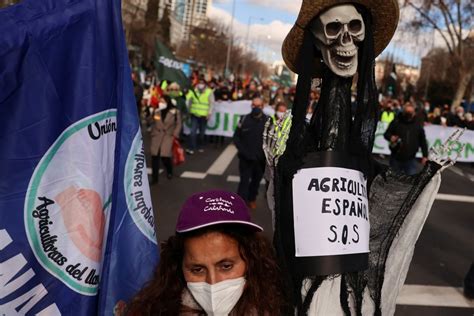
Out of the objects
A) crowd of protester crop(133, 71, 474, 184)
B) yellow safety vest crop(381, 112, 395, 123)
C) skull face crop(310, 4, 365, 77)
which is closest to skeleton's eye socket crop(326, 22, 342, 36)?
skull face crop(310, 4, 365, 77)

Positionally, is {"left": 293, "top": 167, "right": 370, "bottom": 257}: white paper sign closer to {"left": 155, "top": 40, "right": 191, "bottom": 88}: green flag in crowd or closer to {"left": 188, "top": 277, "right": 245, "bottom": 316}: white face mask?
{"left": 188, "top": 277, "right": 245, "bottom": 316}: white face mask

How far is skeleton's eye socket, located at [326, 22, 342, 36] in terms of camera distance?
1.73 metres

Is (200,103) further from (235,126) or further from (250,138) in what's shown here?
(250,138)

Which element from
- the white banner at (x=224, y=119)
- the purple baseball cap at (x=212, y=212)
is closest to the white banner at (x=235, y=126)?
the white banner at (x=224, y=119)

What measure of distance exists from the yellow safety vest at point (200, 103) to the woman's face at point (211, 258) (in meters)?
10.2

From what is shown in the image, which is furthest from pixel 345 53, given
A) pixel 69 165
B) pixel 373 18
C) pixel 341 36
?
pixel 69 165

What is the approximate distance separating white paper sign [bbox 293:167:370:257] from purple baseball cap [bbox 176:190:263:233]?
0.22 meters

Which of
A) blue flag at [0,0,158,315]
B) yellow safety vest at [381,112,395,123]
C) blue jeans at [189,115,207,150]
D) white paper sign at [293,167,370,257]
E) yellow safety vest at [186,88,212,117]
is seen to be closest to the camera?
blue flag at [0,0,158,315]

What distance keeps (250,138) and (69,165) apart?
5.47m

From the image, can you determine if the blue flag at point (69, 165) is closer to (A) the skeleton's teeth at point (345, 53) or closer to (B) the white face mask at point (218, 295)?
(B) the white face mask at point (218, 295)

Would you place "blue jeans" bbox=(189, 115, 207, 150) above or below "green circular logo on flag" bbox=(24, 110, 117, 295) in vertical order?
below

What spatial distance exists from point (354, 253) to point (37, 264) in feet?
3.49

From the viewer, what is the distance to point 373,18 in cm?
181

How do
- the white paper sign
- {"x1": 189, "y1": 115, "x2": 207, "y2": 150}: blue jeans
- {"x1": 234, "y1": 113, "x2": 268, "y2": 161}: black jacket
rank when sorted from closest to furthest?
the white paper sign, {"x1": 234, "y1": 113, "x2": 268, "y2": 161}: black jacket, {"x1": 189, "y1": 115, "x2": 207, "y2": 150}: blue jeans
